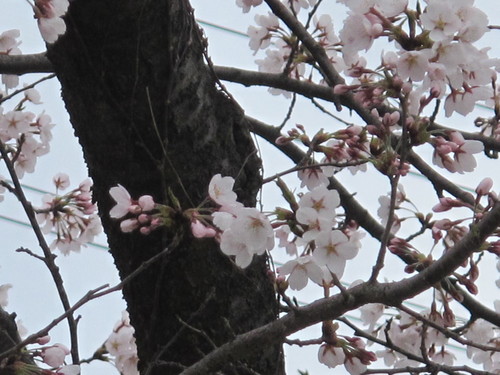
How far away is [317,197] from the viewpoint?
1244 mm

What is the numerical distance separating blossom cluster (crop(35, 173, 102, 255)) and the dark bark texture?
0.67m

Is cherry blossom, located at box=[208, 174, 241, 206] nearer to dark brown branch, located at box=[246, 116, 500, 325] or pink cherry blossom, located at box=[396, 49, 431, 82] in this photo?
pink cherry blossom, located at box=[396, 49, 431, 82]

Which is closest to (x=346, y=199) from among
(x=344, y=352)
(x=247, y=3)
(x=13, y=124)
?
(x=247, y=3)

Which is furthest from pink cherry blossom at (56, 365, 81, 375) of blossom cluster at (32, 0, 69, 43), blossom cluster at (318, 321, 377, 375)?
blossom cluster at (32, 0, 69, 43)

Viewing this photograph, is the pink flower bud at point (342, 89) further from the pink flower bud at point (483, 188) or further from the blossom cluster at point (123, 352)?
the blossom cluster at point (123, 352)

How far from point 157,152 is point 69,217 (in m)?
0.99

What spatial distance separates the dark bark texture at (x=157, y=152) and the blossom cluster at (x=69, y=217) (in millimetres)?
667

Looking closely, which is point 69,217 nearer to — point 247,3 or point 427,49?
point 247,3

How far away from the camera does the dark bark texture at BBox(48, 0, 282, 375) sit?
1370mm

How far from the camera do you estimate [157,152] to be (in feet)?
4.58

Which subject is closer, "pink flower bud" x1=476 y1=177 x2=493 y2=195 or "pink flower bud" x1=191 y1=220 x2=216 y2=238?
"pink flower bud" x1=191 y1=220 x2=216 y2=238

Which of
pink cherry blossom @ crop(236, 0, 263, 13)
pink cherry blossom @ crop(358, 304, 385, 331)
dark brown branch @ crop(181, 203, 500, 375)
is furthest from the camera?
pink cherry blossom @ crop(358, 304, 385, 331)

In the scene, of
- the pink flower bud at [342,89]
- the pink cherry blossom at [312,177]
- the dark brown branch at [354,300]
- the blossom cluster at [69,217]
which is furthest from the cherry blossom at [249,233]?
the blossom cluster at [69,217]

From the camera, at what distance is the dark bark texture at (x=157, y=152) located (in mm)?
1370
